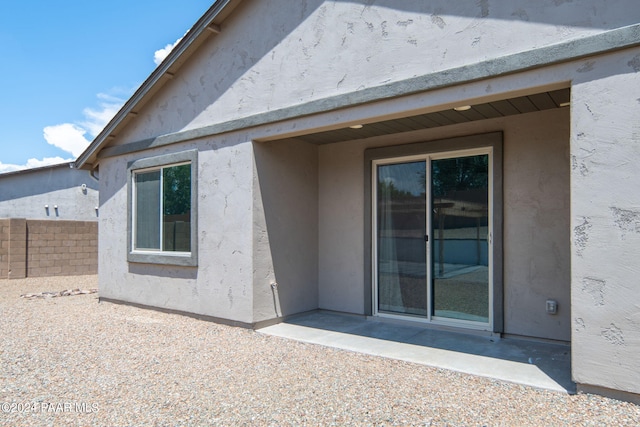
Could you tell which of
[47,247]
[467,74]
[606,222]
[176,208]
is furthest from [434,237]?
[47,247]

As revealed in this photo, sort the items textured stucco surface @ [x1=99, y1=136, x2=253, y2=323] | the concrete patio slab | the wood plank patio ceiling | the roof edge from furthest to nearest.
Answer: the roof edge < textured stucco surface @ [x1=99, y1=136, x2=253, y2=323] < the wood plank patio ceiling < the concrete patio slab

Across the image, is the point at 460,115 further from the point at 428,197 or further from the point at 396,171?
the point at 396,171

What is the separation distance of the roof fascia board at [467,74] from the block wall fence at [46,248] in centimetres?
987

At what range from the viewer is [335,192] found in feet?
25.5

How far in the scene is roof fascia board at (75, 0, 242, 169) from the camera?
702 cm

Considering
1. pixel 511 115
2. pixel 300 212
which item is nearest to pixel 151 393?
pixel 300 212

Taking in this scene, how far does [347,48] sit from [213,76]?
2.81 m

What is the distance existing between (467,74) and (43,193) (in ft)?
71.9

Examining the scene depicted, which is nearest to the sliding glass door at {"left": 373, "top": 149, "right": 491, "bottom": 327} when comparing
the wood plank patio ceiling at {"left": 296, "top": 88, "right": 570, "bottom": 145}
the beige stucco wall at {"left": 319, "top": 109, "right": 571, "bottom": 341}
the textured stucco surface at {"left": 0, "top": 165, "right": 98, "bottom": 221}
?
the beige stucco wall at {"left": 319, "top": 109, "right": 571, "bottom": 341}

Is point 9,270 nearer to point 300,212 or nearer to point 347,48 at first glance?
point 300,212

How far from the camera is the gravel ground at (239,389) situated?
3604mm

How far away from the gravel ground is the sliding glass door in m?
1.88

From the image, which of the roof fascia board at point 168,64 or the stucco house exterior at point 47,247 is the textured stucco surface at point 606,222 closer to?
the roof fascia board at point 168,64

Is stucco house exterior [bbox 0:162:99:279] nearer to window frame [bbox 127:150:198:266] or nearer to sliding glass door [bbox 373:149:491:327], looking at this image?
window frame [bbox 127:150:198:266]
